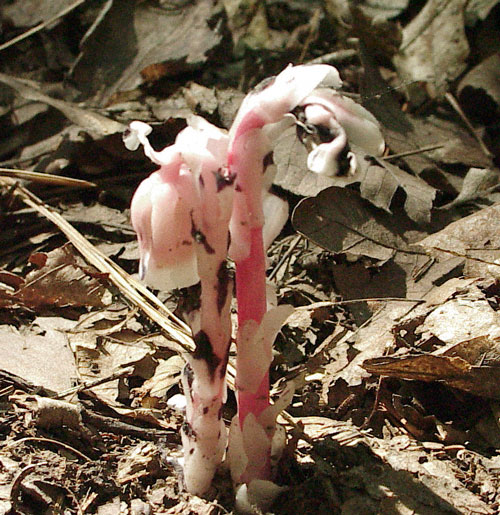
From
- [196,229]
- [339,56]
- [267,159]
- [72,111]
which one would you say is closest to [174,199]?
[196,229]

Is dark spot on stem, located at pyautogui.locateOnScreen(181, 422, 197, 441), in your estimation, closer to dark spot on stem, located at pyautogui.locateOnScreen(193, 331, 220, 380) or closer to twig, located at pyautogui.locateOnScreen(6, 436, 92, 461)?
dark spot on stem, located at pyautogui.locateOnScreen(193, 331, 220, 380)

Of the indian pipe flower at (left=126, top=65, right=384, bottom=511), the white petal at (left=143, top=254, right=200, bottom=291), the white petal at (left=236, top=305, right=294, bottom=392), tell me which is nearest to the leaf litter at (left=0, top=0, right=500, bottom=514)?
the indian pipe flower at (left=126, top=65, right=384, bottom=511)

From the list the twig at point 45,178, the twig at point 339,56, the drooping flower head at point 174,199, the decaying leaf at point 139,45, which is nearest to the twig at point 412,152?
the twig at point 339,56

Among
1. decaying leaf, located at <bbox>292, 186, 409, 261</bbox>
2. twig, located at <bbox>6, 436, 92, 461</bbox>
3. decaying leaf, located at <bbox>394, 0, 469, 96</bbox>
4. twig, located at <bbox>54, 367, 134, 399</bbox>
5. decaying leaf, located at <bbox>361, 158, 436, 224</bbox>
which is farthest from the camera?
decaying leaf, located at <bbox>394, 0, 469, 96</bbox>

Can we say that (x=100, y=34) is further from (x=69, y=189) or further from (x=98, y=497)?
(x=98, y=497)

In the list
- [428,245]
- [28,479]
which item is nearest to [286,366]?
[428,245]
